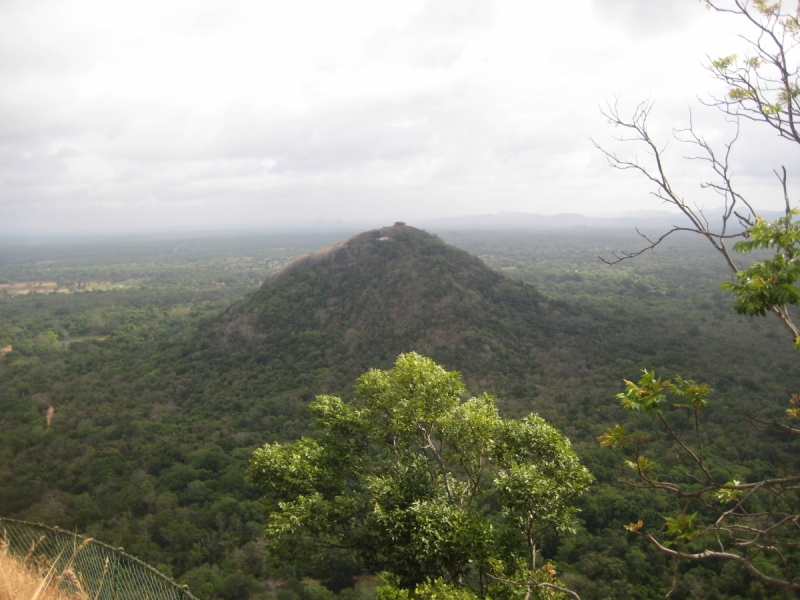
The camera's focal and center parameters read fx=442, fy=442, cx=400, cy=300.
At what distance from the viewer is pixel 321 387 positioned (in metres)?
31.1

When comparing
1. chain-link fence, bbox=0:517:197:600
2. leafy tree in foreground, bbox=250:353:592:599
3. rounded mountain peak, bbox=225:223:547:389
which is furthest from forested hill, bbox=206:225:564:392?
chain-link fence, bbox=0:517:197:600

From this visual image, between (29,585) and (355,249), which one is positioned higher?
(355,249)

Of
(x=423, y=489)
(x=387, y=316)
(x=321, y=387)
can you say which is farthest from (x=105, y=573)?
(x=387, y=316)

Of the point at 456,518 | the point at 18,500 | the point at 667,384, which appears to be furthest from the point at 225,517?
the point at 667,384

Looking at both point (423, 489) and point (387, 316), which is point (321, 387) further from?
point (423, 489)

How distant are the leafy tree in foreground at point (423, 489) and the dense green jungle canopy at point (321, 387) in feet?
5.91

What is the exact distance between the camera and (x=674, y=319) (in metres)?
44.8

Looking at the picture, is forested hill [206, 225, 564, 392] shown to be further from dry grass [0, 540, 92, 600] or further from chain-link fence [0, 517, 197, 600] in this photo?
dry grass [0, 540, 92, 600]

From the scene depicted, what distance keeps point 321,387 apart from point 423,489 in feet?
79.3

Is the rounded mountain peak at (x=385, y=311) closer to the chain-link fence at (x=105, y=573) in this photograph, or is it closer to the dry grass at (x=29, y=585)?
the chain-link fence at (x=105, y=573)

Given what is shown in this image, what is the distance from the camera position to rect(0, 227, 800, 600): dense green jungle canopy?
17.8m

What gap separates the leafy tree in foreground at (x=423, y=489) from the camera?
21.6 feet

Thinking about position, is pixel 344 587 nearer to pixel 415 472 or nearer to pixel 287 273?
pixel 415 472

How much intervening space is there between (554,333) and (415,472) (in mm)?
32653
